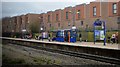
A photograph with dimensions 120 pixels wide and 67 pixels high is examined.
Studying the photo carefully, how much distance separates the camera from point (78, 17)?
201 ft

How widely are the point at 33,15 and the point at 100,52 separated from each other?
71.1 meters

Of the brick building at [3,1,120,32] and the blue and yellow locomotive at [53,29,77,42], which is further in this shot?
the brick building at [3,1,120,32]

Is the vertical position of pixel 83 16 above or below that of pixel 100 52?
above

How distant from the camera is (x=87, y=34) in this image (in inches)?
1496

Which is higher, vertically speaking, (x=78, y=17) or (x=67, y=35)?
(x=78, y=17)

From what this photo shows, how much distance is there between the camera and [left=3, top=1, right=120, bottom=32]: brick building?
4844cm

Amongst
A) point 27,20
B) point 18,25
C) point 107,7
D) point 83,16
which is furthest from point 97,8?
point 18,25

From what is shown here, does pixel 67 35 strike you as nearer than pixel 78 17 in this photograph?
Yes

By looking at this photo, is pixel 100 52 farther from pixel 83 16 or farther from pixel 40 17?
pixel 40 17

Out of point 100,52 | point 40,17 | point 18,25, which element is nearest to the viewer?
point 100,52

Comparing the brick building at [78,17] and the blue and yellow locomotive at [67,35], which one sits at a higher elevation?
the brick building at [78,17]

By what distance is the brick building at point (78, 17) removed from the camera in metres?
48.4

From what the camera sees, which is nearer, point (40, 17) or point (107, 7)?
point (107, 7)

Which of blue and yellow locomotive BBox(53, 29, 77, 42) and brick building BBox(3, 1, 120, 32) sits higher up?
brick building BBox(3, 1, 120, 32)
